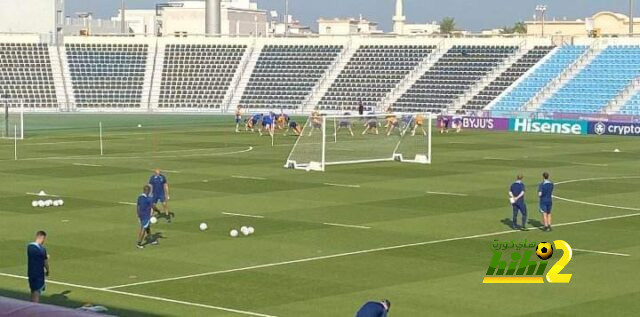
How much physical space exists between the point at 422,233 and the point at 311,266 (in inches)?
233

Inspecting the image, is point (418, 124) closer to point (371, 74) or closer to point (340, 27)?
point (371, 74)

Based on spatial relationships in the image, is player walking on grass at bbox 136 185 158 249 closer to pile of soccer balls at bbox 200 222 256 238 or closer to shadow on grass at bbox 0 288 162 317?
pile of soccer balls at bbox 200 222 256 238

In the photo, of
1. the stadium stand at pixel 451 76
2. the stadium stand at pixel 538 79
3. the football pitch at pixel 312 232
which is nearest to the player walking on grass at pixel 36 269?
the football pitch at pixel 312 232

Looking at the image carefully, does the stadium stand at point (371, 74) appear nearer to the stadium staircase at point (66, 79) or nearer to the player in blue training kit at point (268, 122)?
the stadium staircase at point (66, 79)

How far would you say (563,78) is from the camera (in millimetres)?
90438

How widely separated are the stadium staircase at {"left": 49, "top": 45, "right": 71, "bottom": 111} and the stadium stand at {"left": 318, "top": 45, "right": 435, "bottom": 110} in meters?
20.6

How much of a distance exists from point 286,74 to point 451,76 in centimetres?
1416

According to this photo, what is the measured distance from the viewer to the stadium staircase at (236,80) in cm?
9931

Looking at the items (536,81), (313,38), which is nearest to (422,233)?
(536,81)

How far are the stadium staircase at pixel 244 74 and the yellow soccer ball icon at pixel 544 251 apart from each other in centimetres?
7077

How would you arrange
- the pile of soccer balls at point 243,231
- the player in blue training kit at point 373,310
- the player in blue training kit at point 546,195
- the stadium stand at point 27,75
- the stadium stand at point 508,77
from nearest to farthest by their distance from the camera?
1. the player in blue training kit at point 373,310
2. the pile of soccer balls at point 243,231
3. the player in blue training kit at point 546,195
4. the stadium stand at point 508,77
5. the stadium stand at point 27,75

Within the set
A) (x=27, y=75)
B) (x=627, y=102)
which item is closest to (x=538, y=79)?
(x=627, y=102)

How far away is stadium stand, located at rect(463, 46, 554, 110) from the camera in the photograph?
90875mm

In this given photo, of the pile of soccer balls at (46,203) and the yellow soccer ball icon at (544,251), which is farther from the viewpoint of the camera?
the pile of soccer balls at (46,203)
